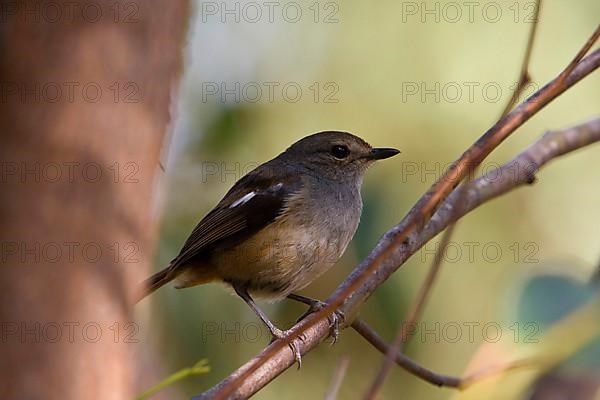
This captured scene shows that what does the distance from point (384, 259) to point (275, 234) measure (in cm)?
305

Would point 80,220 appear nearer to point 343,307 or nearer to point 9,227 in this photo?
point 9,227

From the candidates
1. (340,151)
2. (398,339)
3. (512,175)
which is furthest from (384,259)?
(340,151)

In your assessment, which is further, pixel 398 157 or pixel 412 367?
pixel 398 157

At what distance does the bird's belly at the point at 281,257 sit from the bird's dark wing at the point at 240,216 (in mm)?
67

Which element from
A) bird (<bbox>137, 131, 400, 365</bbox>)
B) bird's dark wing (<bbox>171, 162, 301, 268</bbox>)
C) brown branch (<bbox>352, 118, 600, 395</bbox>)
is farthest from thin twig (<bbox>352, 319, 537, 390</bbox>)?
bird's dark wing (<bbox>171, 162, 301, 268</bbox>)

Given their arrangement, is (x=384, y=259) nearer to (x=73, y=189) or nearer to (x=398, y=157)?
(x=73, y=189)

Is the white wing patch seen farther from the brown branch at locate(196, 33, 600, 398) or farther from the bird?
the brown branch at locate(196, 33, 600, 398)

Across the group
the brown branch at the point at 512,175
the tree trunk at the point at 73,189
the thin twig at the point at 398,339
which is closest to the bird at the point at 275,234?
the brown branch at the point at 512,175

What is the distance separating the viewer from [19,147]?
4.77ft

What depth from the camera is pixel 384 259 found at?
201 centimetres

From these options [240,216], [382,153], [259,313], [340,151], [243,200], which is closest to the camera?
[259,313]

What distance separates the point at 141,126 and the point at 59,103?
6.8 inches

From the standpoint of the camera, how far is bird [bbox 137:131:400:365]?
16.2ft

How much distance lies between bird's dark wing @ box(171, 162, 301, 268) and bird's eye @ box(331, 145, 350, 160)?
0.40 metres
